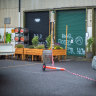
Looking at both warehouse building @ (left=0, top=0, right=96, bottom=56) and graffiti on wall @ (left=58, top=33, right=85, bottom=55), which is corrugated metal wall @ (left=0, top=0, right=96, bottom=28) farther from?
graffiti on wall @ (left=58, top=33, right=85, bottom=55)

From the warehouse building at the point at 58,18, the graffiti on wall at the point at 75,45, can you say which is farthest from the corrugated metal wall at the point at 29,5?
the graffiti on wall at the point at 75,45

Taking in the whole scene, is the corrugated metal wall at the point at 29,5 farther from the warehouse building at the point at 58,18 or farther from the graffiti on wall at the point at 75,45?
the graffiti on wall at the point at 75,45

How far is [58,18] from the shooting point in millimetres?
23000

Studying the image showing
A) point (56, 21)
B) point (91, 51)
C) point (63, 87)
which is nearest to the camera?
point (63, 87)

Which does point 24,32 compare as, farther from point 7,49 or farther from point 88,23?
point 7,49

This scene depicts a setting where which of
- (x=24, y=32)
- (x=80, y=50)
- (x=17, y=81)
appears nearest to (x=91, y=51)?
(x=80, y=50)

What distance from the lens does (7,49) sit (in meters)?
11.3

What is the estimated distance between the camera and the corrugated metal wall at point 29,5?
71.4ft

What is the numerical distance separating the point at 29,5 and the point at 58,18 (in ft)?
10.9

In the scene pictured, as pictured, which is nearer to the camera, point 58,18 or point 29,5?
point 58,18

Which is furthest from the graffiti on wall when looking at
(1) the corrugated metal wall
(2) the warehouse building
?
(1) the corrugated metal wall

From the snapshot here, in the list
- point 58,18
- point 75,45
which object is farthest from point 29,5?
point 75,45

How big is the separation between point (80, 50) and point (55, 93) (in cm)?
1484

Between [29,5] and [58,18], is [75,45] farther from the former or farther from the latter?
[29,5]
